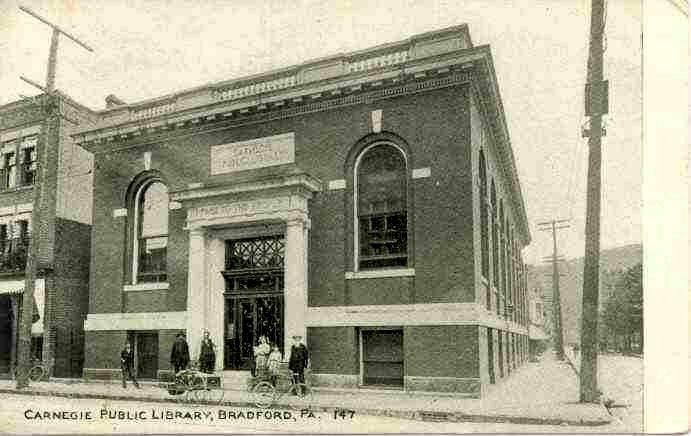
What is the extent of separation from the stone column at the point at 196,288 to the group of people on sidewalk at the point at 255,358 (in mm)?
458

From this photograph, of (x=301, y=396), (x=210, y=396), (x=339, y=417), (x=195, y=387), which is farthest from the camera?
(x=210, y=396)

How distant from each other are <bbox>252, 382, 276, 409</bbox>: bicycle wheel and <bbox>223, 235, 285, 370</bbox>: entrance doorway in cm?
278

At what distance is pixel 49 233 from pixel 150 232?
4.79 metres

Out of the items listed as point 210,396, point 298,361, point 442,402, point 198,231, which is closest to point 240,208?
point 198,231

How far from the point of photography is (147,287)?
20359 millimetres

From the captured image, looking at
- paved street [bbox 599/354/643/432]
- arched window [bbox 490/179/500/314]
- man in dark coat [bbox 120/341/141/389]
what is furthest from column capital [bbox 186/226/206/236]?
paved street [bbox 599/354/643/432]

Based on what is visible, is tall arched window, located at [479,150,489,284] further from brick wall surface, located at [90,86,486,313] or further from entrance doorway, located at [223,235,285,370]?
entrance doorway, located at [223,235,285,370]

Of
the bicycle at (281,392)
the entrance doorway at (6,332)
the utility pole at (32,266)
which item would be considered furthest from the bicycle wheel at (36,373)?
the bicycle at (281,392)

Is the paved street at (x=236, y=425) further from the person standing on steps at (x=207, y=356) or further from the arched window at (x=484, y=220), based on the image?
the arched window at (x=484, y=220)

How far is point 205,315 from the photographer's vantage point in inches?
741

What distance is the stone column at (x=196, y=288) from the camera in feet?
61.1

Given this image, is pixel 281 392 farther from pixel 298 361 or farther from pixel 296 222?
pixel 296 222

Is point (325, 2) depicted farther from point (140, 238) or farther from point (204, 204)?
point (140, 238)

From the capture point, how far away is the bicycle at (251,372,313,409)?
47.6 feet
